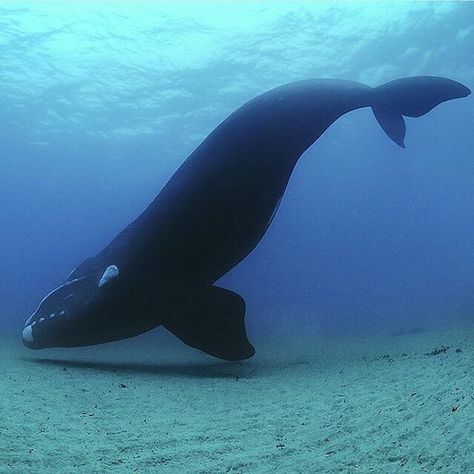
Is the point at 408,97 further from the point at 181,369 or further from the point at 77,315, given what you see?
the point at 77,315

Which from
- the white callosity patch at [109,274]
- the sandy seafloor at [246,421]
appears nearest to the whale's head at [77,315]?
the white callosity patch at [109,274]

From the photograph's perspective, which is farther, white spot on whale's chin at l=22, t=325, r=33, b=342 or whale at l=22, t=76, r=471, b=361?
white spot on whale's chin at l=22, t=325, r=33, b=342

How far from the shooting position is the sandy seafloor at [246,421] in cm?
312

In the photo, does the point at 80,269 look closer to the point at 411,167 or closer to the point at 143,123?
the point at 143,123

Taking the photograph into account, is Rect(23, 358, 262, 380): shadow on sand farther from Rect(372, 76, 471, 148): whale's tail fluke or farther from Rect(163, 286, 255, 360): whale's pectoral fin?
Rect(372, 76, 471, 148): whale's tail fluke

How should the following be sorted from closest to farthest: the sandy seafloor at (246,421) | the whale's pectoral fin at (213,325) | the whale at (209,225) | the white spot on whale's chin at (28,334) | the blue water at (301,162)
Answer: the sandy seafloor at (246,421), the whale at (209,225), the whale's pectoral fin at (213,325), the white spot on whale's chin at (28,334), the blue water at (301,162)

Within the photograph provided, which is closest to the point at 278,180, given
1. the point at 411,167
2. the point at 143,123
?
the point at 143,123

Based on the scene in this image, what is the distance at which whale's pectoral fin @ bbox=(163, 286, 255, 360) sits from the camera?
649cm

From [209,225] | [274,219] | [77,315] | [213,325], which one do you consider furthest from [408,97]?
[274,219]

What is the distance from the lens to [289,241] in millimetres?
50312

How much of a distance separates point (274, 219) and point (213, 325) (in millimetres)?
18069

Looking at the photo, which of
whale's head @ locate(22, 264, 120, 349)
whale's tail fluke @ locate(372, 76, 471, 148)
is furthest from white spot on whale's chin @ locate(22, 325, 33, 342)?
whale's tail fluke @ locate(372, 76, 471, 148)

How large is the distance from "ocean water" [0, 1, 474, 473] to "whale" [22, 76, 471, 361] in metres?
0.58

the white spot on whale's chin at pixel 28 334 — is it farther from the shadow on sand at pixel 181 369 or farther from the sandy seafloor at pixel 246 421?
the sandy seafloor at pixel 246 421
